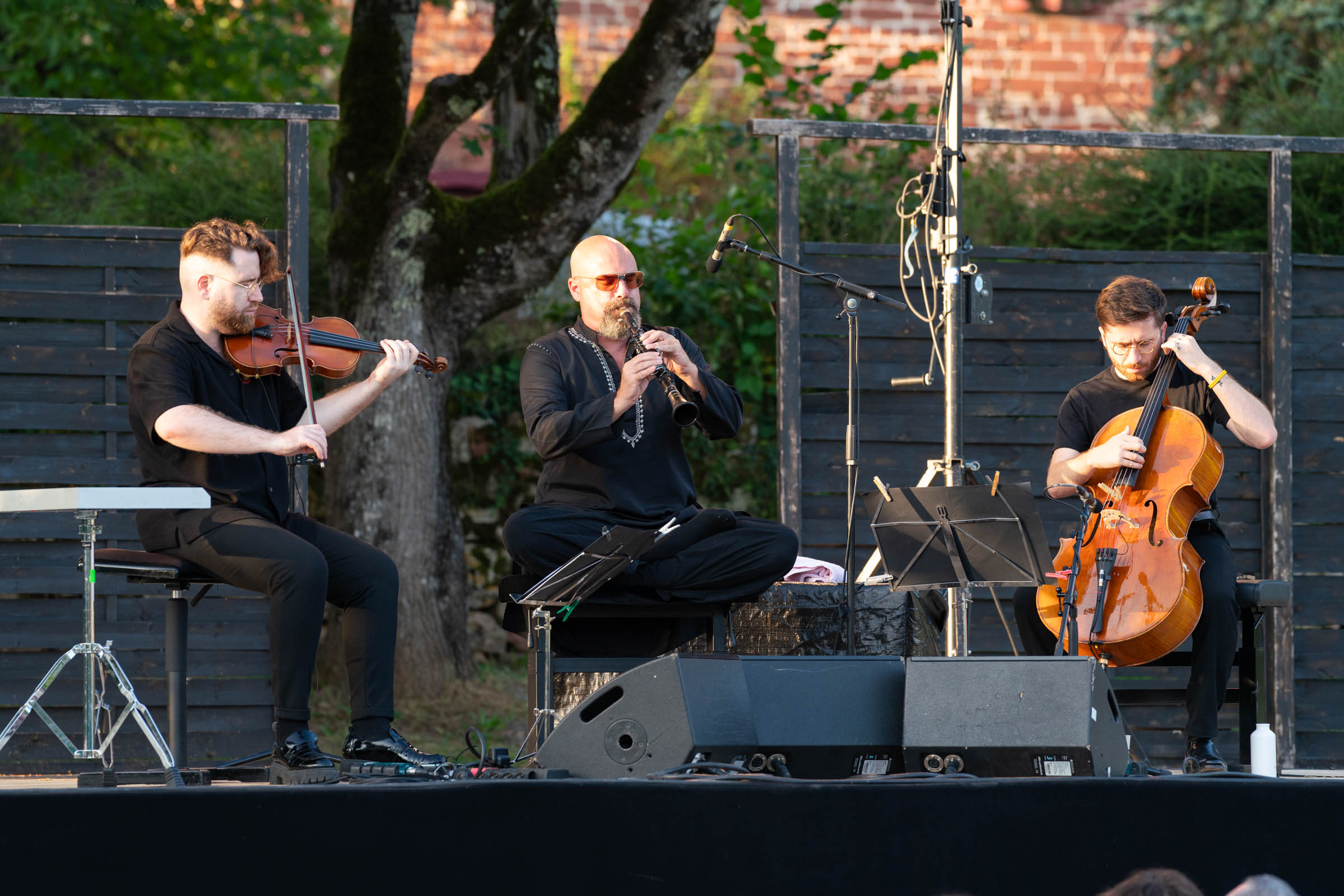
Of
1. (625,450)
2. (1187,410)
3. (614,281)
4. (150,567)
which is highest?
(614,281)

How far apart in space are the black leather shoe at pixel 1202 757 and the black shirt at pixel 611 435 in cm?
154

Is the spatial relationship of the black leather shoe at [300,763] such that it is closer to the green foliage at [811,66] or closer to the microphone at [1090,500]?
the microphone at [1090,500]

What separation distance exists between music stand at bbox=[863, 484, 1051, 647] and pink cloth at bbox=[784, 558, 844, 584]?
0.66 m

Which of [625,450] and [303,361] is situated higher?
[303,361]

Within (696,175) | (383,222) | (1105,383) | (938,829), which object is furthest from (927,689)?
(696,175)

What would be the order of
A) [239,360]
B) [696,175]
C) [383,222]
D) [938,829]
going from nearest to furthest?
[938,829] < [239,360] < [383,222] < [696,175]

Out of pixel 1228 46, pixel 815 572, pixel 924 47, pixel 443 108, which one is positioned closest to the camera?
pixel 815 572

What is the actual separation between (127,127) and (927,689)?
8373mm

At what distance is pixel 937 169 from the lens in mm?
4332

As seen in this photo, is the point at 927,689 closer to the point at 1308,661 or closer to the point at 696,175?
the point at 1308,661

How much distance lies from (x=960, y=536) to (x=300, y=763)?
1.71 m

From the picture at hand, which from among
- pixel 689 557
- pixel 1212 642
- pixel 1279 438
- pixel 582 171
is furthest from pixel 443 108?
pixel 1212 642

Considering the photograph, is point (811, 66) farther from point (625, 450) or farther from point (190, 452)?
point (190, 452)

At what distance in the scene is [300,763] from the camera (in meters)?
3.33
